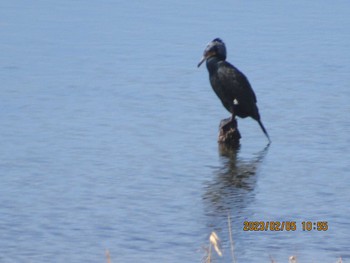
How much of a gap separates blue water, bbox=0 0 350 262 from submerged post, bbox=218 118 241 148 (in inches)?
4.4

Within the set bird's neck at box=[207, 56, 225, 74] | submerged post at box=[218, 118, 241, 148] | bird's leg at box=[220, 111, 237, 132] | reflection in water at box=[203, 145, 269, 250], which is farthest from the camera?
bird's neck at box=[207, 56, 225, 74]

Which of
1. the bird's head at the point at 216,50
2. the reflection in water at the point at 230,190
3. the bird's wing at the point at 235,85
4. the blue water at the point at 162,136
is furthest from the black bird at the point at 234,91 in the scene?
the reflection in water at the point at 230,190

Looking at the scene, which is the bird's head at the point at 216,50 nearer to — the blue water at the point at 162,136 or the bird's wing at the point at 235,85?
the bird's wing at the point at 235,85

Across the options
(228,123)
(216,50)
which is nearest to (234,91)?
(228,123)

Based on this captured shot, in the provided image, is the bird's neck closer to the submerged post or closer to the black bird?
the black bird

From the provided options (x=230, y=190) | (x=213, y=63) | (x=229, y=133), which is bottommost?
(x=229, y=133)

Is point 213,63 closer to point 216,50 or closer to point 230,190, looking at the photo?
point 216,50

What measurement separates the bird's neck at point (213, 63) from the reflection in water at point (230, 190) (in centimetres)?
85

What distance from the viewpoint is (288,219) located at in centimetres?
945

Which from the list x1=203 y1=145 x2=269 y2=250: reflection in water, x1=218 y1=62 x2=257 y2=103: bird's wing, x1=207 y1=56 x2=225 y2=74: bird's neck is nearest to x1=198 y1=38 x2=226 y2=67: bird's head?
x1=207 y1=56 x2=225 y2=74: bird's neck

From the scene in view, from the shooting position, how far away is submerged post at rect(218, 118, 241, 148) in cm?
1207

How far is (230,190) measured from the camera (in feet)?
34.2

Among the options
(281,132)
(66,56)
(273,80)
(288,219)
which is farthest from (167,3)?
(288,219)

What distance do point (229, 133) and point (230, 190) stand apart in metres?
1.69
